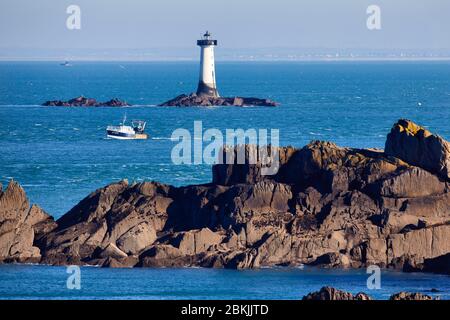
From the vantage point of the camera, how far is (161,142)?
92188mm

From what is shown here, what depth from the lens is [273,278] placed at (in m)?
45.4

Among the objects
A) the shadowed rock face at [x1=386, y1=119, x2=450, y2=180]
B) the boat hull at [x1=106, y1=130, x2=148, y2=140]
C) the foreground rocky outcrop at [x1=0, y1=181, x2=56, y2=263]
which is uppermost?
the shadowed rock face at [x1=386, y1=119, x2=450, y2=180]

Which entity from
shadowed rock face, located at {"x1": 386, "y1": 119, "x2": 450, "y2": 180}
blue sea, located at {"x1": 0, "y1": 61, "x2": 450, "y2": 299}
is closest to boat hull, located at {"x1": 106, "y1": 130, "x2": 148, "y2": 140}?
blue sea, located at {"x1": 0, "y1": 61, "x2": 450, "y2": 299}

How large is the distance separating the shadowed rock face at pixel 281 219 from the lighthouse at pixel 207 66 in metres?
65.0

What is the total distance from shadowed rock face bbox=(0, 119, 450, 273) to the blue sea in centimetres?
113

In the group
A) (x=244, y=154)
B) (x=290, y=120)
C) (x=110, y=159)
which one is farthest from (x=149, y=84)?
(x=244, y=154)

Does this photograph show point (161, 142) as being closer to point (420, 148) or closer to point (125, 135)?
point (125, 135)

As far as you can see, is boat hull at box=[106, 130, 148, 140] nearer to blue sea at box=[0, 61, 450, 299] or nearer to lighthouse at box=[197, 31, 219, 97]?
blue sea at box=[0, 61, 450, 299]

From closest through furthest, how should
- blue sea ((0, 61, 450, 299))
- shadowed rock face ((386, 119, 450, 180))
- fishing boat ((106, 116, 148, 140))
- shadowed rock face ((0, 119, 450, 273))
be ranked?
blue sea ((0, 61, 450, 299))
shadowed rock face ((0, 119, 450, 273))
shadowed rock face ((386, 119, 450, 180))
fishing boat ((106, 116, 148, 140))

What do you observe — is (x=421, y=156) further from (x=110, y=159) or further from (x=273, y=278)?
(x=110, y=159)

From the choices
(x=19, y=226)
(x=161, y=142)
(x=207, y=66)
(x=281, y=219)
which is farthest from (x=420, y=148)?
(x=207, y=66)

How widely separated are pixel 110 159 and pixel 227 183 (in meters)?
28.8

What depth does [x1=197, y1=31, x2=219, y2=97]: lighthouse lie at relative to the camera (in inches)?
4638

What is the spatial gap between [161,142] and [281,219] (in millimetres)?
43108
